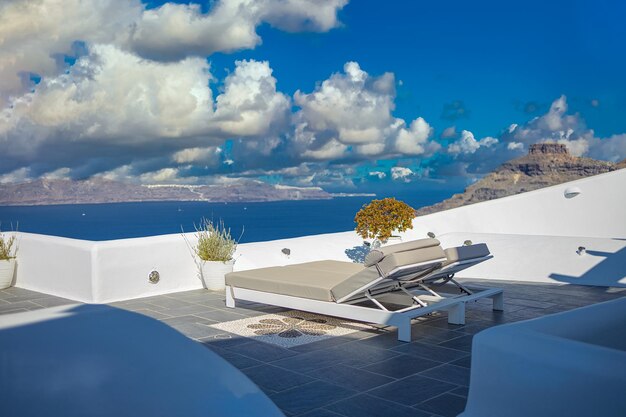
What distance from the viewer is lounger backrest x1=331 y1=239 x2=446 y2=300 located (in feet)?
14.6

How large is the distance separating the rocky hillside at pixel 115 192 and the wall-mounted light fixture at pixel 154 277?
3765 inches

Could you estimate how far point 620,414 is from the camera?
187 cm

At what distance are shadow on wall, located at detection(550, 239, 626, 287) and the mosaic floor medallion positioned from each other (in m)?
3.75

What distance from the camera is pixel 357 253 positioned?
8.57 meters

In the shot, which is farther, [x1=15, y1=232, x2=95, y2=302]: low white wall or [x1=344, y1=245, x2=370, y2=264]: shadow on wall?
[x1=344, y1=245, x2=370, y2=264]: shadow on wall

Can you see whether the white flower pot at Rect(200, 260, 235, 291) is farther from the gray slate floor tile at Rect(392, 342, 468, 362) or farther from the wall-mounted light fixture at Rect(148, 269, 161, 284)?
the gray slate floor tile at Rect(392, 342, 468, 362)

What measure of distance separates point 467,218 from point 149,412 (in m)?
9.98

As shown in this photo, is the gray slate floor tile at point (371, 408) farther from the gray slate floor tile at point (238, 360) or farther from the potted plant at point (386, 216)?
the potted plant at point (386, 216)

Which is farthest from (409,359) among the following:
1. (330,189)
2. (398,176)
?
(330,189)

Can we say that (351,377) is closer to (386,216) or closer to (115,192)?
(386,216)

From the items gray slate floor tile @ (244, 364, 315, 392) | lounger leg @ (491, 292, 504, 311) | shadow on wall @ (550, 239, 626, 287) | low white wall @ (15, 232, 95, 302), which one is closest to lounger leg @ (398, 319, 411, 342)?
gray slate floor tile @ (244, 364, 315, 392)

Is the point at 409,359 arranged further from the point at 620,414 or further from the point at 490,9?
the point at 490,9

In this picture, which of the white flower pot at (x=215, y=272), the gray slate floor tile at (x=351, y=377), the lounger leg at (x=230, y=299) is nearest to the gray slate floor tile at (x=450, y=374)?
the gray slate floor tile at (x=351, y=377)

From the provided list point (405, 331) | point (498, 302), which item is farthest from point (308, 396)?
point (498, 302)
